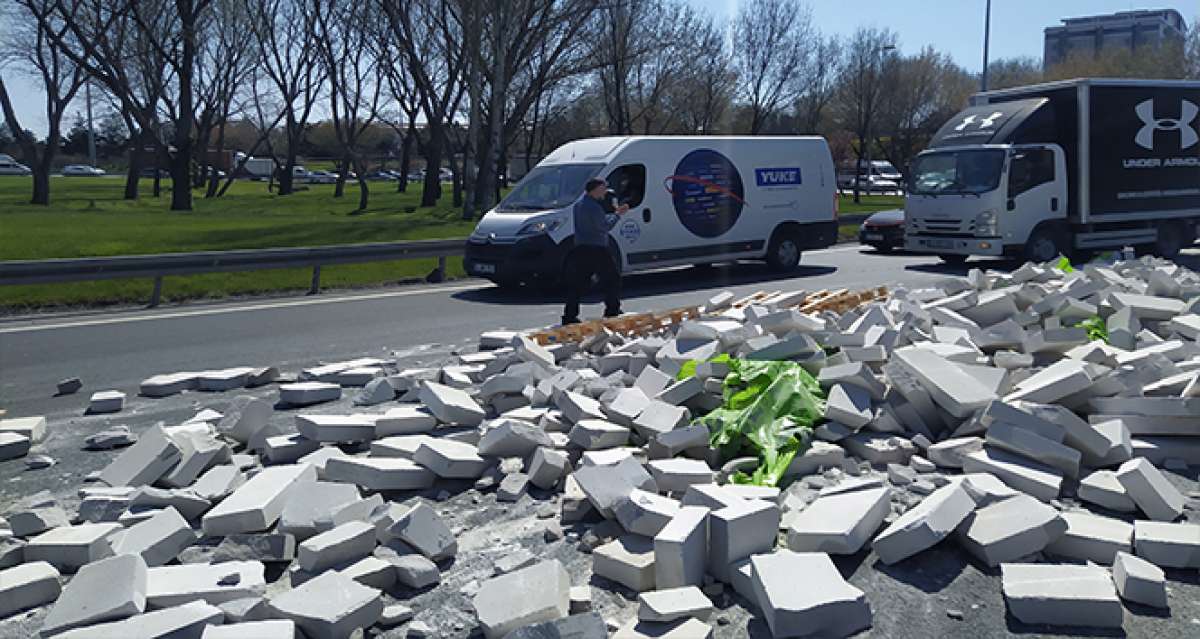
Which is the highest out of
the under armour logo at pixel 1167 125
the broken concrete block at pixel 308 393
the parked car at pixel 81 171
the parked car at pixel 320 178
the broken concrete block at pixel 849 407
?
the parked car at pixel 81 171

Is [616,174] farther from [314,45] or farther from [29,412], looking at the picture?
[314,45]

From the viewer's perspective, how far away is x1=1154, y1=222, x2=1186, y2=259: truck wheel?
19.3 m

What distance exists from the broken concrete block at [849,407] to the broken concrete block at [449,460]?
6.53 ft

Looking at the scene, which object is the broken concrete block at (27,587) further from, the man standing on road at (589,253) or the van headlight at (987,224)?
the van headlight at (987,224)

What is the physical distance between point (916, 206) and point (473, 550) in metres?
15.9

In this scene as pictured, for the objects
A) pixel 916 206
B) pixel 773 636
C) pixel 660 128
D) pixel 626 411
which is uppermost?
pixel 660 128

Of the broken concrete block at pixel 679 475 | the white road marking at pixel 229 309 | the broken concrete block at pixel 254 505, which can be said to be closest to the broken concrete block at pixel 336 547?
the broken concrete block at pixel 254 505

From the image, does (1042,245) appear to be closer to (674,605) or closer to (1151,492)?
(1151,492)

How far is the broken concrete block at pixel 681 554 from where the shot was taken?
12.8 ft

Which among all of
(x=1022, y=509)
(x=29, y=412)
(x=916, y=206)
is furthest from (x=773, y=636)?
(x=916, y=206)

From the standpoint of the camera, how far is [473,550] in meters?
4.51

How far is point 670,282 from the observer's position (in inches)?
643

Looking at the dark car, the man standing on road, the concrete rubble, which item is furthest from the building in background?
the concrete rubble

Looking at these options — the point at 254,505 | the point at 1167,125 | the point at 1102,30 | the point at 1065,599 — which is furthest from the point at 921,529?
the point at 1102,30
